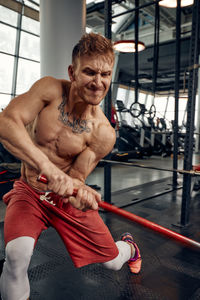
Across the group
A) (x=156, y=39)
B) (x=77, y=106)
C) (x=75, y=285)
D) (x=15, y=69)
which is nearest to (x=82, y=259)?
(x=75, y=285)

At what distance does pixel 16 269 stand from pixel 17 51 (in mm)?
8220

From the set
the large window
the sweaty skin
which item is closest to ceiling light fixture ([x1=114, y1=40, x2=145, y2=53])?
the large window

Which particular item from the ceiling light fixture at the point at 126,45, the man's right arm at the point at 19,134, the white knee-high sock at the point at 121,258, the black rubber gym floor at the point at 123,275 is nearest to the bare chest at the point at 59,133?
the man's right arm at the point at 19,134

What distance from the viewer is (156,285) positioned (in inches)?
62.0

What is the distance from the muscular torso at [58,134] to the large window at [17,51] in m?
6.80

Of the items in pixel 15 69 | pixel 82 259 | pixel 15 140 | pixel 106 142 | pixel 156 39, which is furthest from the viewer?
pixel 15 69

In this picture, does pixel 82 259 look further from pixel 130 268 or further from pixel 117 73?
pixel 117 73

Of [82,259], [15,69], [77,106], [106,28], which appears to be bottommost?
[82,259]

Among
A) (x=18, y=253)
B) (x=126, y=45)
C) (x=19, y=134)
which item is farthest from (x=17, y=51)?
(x=18, y=253)

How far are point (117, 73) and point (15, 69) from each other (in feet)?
19.5

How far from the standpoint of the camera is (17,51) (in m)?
8.02

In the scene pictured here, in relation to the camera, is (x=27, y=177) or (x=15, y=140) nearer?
(x=15, y=140)

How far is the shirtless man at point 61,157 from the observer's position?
3.40 feet

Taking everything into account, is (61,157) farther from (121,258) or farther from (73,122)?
(121,258)
